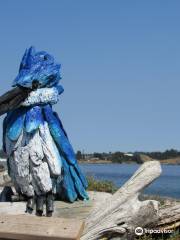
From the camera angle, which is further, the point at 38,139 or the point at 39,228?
the point at 38,139

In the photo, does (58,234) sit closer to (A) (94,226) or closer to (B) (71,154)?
(A) (94,226)

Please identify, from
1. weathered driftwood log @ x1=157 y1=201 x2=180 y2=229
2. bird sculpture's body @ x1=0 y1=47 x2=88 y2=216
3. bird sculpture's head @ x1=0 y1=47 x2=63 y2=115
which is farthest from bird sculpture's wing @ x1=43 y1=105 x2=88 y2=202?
weathered driftwood log @ x1=157 y1=201 x2=180 y2=229

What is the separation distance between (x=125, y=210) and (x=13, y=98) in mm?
1844

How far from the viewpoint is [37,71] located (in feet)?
20.8

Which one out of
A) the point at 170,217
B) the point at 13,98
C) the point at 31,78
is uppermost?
the point at 31,78

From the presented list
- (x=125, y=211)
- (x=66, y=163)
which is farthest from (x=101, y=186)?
(x=125, y=211)

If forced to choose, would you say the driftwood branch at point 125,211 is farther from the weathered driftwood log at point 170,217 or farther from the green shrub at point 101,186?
the green shrub at point 101,186

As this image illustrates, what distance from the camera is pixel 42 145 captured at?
6.16 m

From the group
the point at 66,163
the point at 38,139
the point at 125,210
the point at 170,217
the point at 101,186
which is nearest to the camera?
the point at 125,210

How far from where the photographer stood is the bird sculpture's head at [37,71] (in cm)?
621

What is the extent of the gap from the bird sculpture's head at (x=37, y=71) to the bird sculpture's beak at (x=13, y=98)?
7cm

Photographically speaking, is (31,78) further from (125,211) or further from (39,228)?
(39,228)

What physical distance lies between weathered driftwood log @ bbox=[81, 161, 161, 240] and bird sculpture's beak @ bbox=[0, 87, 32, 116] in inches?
64.0

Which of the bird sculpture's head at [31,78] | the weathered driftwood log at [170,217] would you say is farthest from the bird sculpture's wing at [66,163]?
the weathered driftwood log at [170,217]
